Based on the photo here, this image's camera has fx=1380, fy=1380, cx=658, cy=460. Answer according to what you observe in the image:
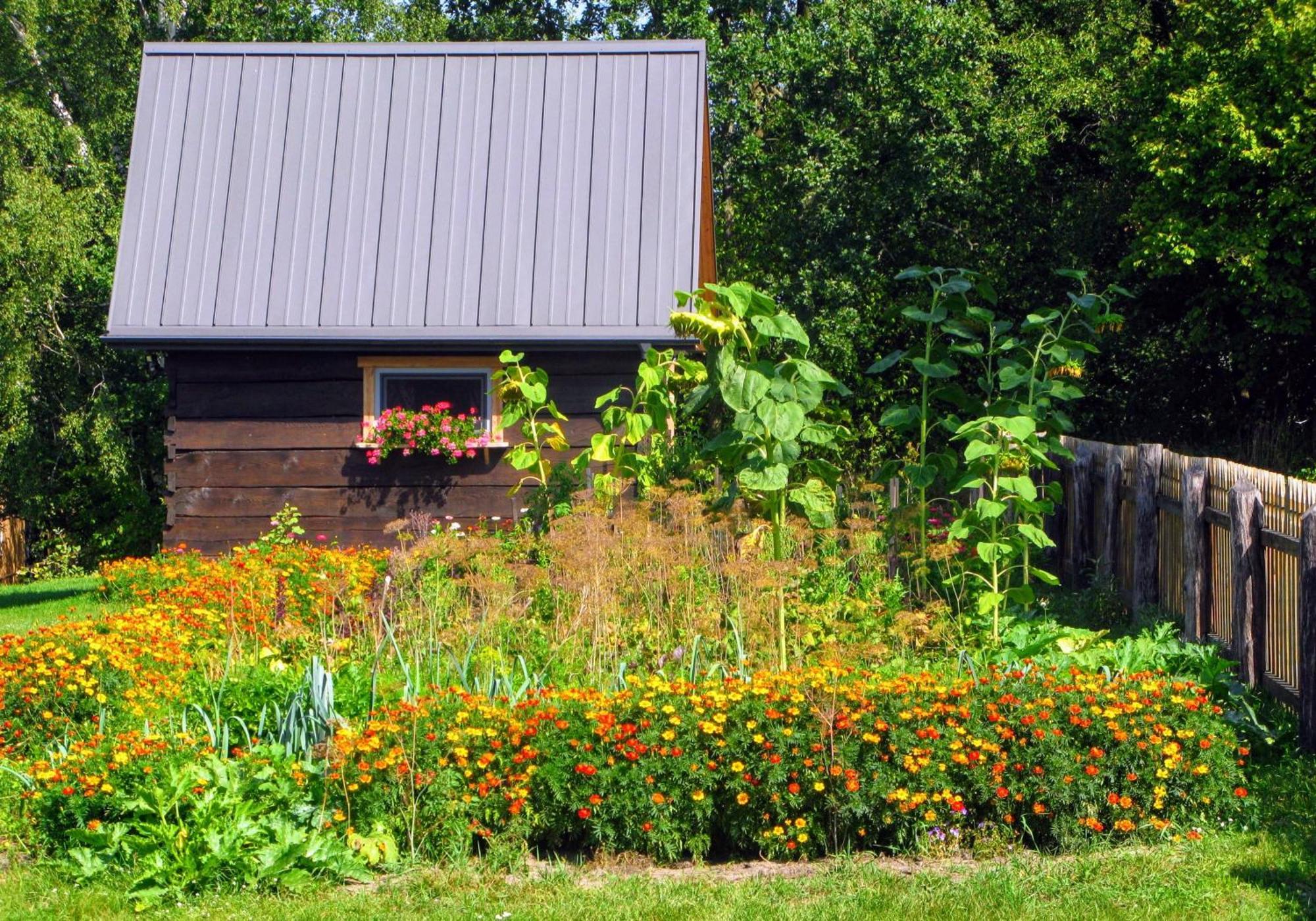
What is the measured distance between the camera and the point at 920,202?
1878 cm

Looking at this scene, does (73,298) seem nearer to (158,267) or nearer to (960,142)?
(158,267)

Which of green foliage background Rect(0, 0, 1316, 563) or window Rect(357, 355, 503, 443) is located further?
green foliage background Rect(0, 0, 1316, 563)

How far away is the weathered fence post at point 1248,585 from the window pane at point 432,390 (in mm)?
7245

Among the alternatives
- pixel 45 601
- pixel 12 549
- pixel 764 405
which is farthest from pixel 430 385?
pixel 12 549

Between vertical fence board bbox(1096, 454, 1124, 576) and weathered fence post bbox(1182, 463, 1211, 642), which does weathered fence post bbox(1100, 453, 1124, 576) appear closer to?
vertical fence board bbox(1096, 454, 1124, 576)

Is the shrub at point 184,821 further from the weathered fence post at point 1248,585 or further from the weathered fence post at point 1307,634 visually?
the weathered fence post at point 1248,585

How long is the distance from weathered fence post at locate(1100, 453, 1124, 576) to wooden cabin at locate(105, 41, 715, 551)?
4.07m

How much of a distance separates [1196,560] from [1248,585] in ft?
2.99

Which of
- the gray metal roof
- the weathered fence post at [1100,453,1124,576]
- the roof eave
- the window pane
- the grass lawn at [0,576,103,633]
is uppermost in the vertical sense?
the gray metal roof

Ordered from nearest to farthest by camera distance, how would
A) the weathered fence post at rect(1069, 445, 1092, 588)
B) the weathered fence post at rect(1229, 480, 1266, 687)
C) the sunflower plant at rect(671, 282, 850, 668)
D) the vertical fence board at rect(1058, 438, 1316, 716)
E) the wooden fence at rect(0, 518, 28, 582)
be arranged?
the vertical fence board at rect(1058, 438, 1316, 716) → the weathered fence post at rect(1229, 480, 1266, 687) → the sunflower plant at rect(671, 282, 850, 668) → the weathered fence post at rect(1069, 445, 1092, 588) → the wooden fence at rect(0, 518, 28, 582)

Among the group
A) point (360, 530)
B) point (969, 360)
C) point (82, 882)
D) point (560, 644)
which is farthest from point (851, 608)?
point (969, 360)

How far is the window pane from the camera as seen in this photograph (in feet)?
42.3

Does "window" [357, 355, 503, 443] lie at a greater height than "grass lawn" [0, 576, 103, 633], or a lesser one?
greater

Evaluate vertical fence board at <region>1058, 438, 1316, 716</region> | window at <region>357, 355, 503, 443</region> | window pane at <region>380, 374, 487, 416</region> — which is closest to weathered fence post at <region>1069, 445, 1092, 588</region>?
vertical fence board at <region>1058, 438, 1316, 716</region>
